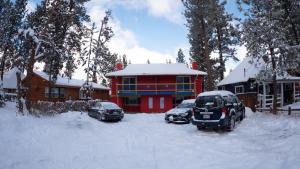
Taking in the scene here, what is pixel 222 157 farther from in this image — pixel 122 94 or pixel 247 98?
pixel 122 94

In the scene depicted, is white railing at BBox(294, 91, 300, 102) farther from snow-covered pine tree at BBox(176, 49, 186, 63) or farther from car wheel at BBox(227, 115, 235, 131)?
snow-covered pine tree at BBox(176, 49, 186, 63)

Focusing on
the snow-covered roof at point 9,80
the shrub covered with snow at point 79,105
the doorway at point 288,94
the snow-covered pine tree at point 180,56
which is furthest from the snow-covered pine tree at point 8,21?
the snow-covered pine tree at point 180,56

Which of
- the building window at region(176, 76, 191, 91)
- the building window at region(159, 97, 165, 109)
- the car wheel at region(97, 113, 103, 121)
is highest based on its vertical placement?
the building window at region(176, 76, 191, 91)

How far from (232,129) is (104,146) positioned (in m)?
7.50

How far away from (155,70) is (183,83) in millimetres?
3800

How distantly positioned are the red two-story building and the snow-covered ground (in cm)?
1656

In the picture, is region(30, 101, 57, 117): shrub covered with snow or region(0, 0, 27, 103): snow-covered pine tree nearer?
region(30, 101, 57, 117): shrub covered with snow

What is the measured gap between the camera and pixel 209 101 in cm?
1562

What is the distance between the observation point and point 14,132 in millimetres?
11867

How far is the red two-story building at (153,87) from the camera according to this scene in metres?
33.0

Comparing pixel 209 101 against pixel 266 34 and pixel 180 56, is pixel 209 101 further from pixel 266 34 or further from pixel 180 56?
pixel 180 56

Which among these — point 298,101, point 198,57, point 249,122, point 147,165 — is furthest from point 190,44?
point 147,165

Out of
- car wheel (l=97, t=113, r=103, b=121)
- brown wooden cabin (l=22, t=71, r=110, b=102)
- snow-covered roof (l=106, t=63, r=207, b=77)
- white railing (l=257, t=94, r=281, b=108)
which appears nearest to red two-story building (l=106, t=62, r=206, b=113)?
snow-covered roof (l=106, t=63, r=207, b=77)

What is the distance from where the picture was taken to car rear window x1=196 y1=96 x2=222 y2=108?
1535 cm
